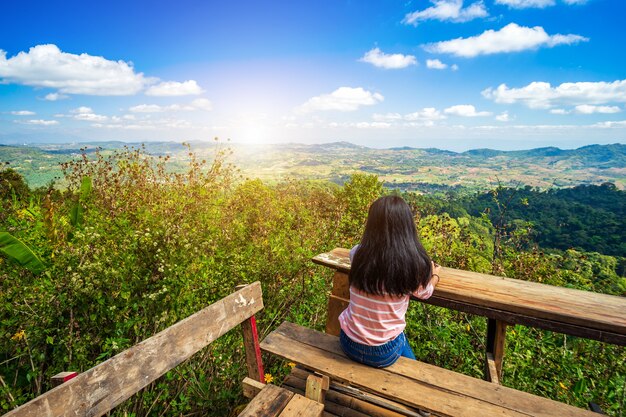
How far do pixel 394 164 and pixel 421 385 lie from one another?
98451 millimetres

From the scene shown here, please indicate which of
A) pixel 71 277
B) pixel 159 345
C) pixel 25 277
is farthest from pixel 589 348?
pixel 25 277

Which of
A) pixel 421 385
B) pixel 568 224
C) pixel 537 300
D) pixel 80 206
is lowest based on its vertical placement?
pixel 568 224

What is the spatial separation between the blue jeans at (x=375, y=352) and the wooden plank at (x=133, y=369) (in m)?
0.70

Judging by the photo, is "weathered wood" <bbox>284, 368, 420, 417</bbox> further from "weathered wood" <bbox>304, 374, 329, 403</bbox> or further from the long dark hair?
the long dark hair

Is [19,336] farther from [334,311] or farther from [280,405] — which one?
[334,311]

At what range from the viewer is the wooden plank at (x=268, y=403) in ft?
5.55

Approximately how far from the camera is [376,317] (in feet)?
6.53

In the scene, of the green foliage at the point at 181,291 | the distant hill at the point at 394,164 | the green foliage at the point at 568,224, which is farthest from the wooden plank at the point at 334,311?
the green foliage at the point at 568,224

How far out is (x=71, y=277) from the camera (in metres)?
2.69

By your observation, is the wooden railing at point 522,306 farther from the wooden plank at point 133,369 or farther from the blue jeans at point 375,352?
the wooden plank at point 133,369

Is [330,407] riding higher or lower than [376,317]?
lower

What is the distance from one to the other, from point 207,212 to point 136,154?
203 cm

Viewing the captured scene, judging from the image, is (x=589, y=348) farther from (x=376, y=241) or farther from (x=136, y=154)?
(x=136, y=154)

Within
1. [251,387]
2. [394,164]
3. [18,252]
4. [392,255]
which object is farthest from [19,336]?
[394,164]
